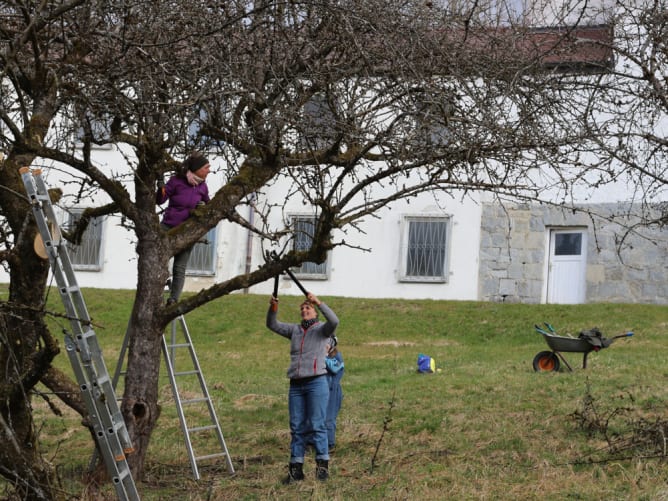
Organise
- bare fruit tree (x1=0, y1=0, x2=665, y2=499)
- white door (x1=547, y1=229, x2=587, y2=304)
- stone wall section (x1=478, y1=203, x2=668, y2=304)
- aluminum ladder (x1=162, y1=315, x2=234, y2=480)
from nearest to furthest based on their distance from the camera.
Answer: bare fruit tree (x1=0, y1=0, x2=665, y2=499), aluminum ladder (x1=162, y1=315, x2=234, y2=480), stone wall section (x1=478, y1=203, x2=668, y2=304), white door (x1=547, y1=229, x2=587, y2=304)

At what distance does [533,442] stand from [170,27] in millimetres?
5721

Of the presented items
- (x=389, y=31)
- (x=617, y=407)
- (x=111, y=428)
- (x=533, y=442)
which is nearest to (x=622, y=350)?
(x=617, y=407)

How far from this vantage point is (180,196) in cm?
1077

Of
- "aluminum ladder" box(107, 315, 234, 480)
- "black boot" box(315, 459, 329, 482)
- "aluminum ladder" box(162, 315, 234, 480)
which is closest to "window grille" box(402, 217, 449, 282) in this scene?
"aluminum ladder" box(162, 315, 234, 480)

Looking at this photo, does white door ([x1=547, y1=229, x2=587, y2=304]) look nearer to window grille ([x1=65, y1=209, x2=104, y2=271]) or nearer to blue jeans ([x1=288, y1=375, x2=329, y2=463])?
window grille ([x1=65, y1=209, x2=104, y2=271])

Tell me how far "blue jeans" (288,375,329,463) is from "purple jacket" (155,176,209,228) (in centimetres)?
200

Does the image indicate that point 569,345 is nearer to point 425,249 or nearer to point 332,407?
point 332,407

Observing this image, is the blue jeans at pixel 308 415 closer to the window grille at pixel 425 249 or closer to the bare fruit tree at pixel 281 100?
the bare fruit tree at pixel 281 100

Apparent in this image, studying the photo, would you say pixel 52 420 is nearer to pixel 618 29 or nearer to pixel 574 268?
pixel 618 29

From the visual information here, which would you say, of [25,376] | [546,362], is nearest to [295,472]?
[25,376]

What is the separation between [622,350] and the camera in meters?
18.4

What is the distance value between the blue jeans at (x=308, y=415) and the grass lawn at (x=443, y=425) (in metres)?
0.32

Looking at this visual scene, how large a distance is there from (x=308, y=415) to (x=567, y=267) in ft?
54.3

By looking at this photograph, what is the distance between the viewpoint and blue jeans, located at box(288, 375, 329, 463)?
10.2 m
